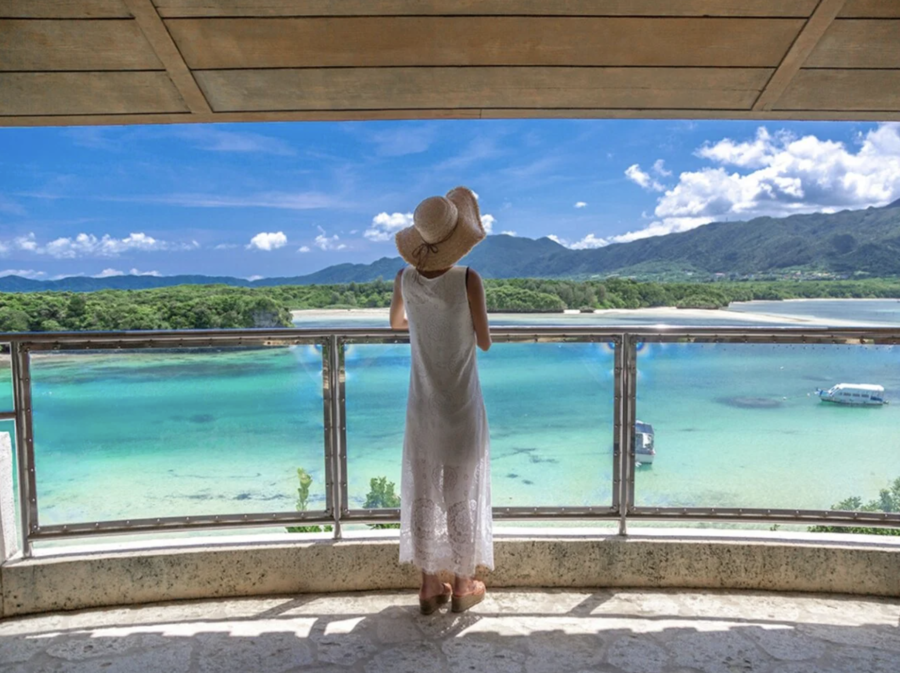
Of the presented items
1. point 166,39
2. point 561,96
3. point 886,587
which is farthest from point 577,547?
point 166,39

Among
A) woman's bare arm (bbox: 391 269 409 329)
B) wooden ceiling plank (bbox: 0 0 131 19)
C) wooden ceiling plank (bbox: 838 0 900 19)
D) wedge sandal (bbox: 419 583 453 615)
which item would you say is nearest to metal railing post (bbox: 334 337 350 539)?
woman's bare arm (bbox: 391 269 409 329)

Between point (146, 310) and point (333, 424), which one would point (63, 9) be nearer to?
point (333, 424)

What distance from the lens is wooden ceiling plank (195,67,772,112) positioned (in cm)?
244

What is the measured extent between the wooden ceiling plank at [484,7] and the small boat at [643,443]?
5.87 feet

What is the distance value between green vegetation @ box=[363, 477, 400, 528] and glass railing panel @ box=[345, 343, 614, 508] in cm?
2

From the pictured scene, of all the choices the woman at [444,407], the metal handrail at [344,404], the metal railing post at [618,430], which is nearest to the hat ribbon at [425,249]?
the woman at [444,407]

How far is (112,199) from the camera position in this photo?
93.3m

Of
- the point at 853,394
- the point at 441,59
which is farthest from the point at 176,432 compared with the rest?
the point at 853,394

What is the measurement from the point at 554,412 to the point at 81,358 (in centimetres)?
242

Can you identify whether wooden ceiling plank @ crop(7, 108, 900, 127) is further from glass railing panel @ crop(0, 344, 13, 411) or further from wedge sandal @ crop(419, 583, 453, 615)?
wedge sandal @ crop(419, 583, 453, 615)

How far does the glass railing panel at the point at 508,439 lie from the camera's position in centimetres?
282

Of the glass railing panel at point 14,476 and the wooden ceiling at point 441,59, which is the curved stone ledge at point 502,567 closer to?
the glass railing panel at point 14,476

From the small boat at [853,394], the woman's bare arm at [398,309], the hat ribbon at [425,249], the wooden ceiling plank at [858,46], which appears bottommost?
the small boat at [853,394]

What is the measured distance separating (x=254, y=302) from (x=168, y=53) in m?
2.06
